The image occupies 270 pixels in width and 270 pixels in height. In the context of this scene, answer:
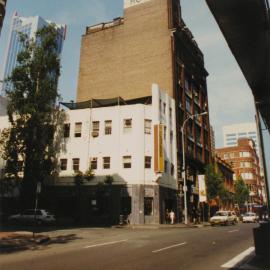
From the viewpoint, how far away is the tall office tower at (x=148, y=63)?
44.4 metres

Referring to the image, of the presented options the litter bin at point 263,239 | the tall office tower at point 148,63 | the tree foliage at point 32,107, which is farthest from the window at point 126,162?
the litter bin at point 263,239

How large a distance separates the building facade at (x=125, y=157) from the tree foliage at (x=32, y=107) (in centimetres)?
445

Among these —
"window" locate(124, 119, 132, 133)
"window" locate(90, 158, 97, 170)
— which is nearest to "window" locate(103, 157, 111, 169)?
"window" locate(90, 158, 97, 170)

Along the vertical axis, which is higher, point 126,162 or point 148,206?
point 126,162

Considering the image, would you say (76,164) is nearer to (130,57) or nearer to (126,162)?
(126,162)

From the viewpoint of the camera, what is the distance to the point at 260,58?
5.46m

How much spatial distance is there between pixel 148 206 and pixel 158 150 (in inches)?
238

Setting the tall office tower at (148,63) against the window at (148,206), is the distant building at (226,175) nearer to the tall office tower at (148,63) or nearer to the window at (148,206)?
the tall office tower at (148,63)

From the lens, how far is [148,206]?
33.1m

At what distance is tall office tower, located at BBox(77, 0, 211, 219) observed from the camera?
146 ft

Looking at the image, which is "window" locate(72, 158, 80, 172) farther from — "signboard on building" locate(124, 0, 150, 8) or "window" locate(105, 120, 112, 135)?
"signboard on building" locate(124, 0, 150, 8)

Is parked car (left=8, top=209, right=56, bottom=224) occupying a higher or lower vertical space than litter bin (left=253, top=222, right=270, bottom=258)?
higher

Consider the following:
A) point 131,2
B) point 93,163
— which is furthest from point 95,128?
point 131,2

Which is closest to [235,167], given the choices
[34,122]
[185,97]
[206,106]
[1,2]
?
[206,106]
